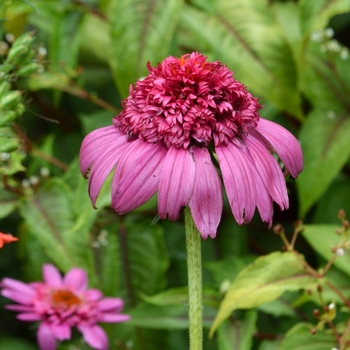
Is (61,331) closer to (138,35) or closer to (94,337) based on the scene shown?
(94,337)

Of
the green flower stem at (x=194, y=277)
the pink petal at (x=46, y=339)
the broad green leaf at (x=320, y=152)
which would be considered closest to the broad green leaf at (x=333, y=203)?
the broad green leaf at (x=320, y=152)

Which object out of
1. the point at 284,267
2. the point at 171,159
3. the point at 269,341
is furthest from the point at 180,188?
the point at 269,341

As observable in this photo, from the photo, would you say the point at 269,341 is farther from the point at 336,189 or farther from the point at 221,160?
the point at 221,160

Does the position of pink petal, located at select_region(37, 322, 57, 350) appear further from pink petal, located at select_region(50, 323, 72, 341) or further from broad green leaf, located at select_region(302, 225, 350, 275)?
broad green leaf, located at select_region(302, 225, 350, 275)

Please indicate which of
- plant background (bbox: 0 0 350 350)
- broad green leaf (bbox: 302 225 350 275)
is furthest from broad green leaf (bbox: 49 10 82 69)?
broad green leaf (bbox: 302 225 350 275)

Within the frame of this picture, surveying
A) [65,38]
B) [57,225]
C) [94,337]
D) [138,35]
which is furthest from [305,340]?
[65,38]

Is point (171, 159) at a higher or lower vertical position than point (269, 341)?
higher

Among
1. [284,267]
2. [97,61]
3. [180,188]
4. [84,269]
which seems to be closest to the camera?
[180,188]
